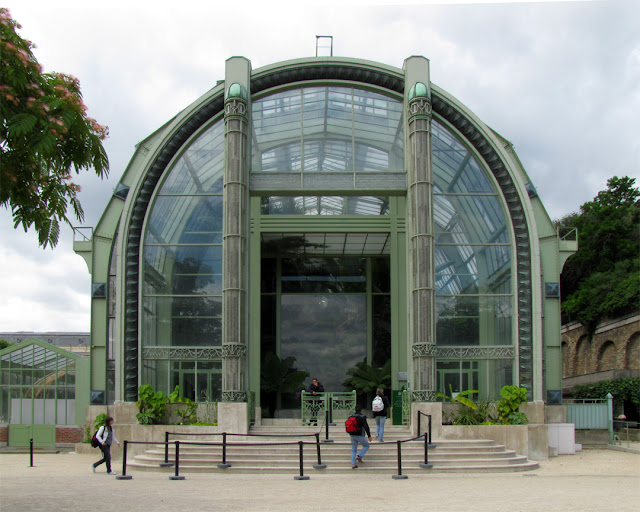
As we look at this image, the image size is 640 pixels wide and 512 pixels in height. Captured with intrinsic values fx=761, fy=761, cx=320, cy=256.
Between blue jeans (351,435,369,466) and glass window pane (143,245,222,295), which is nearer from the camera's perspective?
blue jeans (351,435,369,466)

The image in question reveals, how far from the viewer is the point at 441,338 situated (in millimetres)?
22953

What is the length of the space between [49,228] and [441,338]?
15785 millimetres

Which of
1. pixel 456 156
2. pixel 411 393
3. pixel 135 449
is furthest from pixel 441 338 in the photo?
pixel 135 449

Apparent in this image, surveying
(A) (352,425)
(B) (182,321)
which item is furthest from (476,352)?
(B) (182,321)

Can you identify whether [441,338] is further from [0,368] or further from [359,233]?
[0,368]

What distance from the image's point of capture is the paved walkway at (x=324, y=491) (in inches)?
463

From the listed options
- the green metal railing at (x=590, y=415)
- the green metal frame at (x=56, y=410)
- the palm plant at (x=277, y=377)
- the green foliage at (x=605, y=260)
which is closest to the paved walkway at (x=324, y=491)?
the green metal frame at (x=56, y=410)

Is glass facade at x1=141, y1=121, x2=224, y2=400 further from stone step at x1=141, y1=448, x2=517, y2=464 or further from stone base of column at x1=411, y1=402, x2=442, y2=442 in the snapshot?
stone base of column at x1=411, y1=402, x2=442, y2=442

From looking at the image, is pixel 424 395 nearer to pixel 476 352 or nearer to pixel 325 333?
pixel 476 352

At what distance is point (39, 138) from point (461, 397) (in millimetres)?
15921

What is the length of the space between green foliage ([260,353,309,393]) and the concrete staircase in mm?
8730

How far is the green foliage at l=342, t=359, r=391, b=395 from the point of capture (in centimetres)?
2839

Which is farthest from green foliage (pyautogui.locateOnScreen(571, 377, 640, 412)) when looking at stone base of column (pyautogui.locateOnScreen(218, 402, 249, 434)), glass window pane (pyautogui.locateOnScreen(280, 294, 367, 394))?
stone base of column (pyautogui.locateOnScreen(218, 402, 249, 434))

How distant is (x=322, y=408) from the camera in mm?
24031
